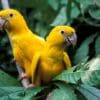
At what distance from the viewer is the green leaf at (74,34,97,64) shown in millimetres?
1983

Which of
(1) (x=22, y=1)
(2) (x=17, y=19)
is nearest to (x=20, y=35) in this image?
(2) (x=17, y=19)

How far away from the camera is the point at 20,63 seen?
1.92 m

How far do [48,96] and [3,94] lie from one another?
17 cm

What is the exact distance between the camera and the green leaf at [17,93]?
153 cm

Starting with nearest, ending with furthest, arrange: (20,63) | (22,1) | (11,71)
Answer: (20,63) < (22,1) < (11,71)

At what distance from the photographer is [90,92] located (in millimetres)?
1514

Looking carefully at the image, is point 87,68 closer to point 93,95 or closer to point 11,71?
point 93,95

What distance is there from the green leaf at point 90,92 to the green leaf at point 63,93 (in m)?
Result: 0.04

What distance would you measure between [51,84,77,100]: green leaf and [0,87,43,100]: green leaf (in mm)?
86

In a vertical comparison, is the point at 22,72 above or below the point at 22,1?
below

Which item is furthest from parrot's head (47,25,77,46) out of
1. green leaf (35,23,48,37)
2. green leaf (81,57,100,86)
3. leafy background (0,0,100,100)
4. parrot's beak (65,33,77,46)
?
green leaf (35,23,48,37)

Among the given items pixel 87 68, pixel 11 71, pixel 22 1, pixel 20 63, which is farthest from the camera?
pixel 11 71

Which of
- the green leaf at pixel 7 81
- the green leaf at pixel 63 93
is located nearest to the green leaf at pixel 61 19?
the green leaf at pixel 7 81

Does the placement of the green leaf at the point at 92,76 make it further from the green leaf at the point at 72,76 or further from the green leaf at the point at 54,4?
the green leaf at the point at 54,4
